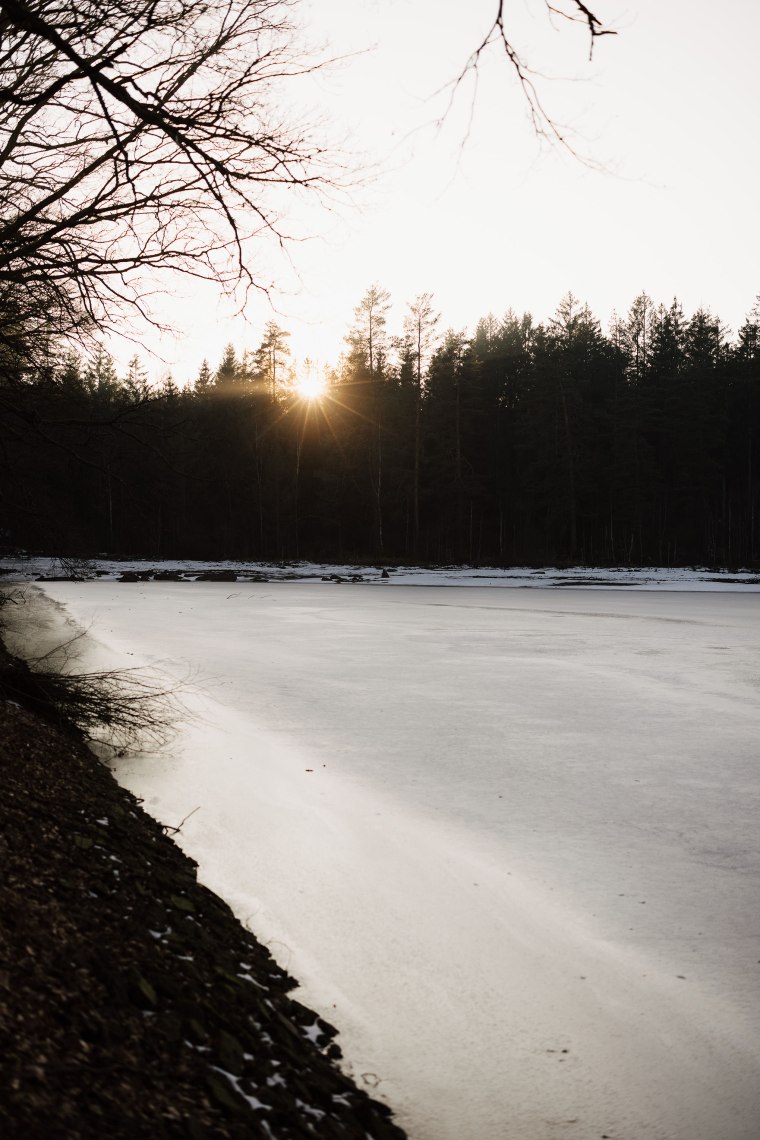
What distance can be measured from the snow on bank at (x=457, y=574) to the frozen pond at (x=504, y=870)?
80.3 feet

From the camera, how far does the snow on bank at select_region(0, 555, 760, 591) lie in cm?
3438

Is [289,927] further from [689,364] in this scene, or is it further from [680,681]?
[689,364]

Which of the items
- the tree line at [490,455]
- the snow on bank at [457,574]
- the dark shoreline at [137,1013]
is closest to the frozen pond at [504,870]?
the dark shoreline at [137,1013]

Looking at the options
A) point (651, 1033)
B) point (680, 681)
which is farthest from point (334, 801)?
point (680, 681)

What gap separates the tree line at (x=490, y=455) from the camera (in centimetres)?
5169

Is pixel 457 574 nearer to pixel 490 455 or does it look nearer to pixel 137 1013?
pixel 490 455

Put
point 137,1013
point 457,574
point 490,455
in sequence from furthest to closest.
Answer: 1. point 490,455
2. point 457,574
3. point 137,1013

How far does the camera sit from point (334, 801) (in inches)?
222

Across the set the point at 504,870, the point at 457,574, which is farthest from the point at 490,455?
the point at 504,870

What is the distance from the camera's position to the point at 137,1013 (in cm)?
242

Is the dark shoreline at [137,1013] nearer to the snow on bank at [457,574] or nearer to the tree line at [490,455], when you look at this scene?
the snow on bank at [457,574]

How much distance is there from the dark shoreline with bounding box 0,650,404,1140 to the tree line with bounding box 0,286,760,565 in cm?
4097

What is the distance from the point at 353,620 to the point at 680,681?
8.83 m

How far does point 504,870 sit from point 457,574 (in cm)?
3496
